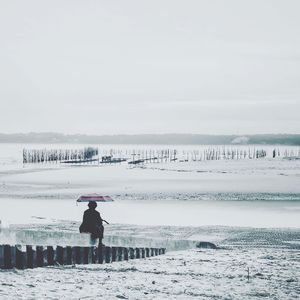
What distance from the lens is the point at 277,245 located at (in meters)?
23.1

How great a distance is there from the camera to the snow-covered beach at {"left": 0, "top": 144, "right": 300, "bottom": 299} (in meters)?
7.96

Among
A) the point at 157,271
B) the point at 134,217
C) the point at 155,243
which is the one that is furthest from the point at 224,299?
the point at 134,217

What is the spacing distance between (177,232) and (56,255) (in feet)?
60.0

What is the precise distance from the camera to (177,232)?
2830cm

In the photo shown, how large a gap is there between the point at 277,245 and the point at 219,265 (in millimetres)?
12016

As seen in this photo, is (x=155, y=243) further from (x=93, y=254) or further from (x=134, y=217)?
(x=134, y=217)

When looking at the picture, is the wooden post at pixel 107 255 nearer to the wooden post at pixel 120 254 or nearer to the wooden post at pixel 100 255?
the wooden post at pixel 100 255

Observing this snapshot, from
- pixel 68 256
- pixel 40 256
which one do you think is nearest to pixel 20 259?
pixel 40 256

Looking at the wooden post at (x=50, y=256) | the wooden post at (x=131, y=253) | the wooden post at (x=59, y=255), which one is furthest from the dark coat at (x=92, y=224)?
the wooden post at (x=50, y=256)

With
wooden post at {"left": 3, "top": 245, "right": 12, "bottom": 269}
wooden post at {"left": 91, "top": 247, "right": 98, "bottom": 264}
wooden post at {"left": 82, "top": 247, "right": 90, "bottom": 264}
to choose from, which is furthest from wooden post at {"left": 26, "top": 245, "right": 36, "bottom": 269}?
wooden post at {"left": 91, "top": 247, "right": 98, "bottom": 264}

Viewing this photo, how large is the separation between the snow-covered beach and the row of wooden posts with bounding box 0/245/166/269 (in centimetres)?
32

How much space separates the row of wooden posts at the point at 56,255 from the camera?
8953 mm

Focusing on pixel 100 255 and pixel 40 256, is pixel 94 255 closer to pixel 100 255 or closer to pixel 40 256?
pixel 100 255

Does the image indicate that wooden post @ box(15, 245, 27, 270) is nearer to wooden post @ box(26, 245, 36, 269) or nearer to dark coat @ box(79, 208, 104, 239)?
wooden post @ box(26, 245, 36, 269)
